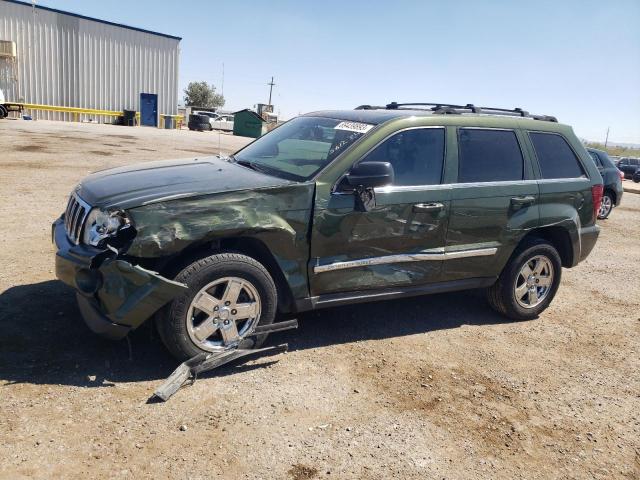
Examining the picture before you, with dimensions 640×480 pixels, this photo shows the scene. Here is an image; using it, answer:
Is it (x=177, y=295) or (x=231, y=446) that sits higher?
(x=177, y=295)

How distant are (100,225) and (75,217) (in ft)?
1.54

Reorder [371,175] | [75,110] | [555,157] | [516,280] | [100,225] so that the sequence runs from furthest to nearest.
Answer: [75,110] → [555,157] → [516,280] → [371,175] → [100,225]

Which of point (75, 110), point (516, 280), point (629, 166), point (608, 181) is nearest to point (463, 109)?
point (516, 280)

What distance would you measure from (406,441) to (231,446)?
1028mm

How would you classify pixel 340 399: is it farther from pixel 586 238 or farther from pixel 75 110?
pixel 75 110

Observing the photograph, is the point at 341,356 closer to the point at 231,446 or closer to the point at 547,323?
the point at 231,446

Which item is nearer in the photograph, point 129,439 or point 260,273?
point 129,439

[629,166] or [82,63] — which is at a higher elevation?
[82,63]

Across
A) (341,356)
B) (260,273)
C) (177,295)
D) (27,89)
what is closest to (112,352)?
(177,295)

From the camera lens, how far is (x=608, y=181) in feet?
41.1

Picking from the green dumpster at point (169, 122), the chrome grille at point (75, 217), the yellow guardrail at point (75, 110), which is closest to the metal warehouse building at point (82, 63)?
the yellow guardrail at point (75, 110)

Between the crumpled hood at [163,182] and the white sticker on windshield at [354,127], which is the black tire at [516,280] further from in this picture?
the crumpled hood at [163,182]

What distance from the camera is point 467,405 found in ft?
12.2

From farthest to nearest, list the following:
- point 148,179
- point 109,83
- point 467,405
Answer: point 109,83, point 148,179, point 467,405
